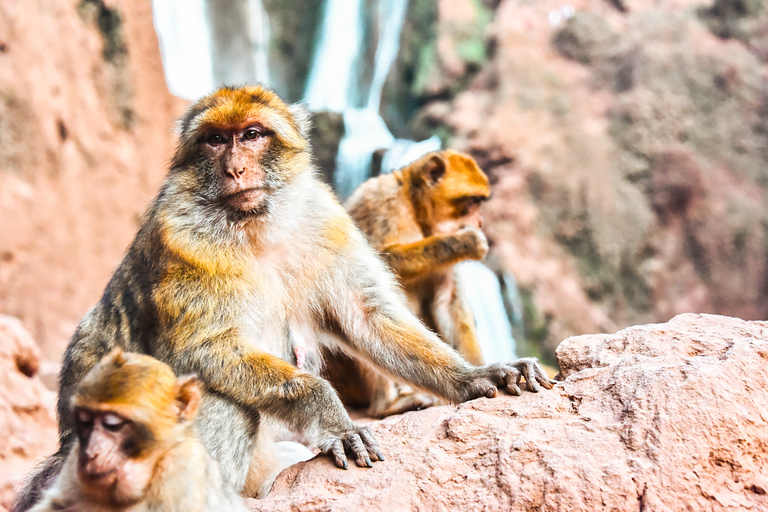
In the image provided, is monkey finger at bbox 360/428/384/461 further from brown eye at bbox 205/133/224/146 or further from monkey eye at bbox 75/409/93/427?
brown eye at bbox 205/133/224/146

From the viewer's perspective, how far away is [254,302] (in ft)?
10.1

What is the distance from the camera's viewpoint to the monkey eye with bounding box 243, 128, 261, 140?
325 centimetres

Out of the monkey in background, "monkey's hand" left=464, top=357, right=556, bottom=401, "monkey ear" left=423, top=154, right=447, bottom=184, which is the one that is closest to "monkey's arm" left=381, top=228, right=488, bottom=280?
the monkey in background

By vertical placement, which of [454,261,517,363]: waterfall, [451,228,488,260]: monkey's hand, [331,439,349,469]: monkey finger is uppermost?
[451,228,488,260]: monkey's hand

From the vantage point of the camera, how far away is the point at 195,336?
2893mm

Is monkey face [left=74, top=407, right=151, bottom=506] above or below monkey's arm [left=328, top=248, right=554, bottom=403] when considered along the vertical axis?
above

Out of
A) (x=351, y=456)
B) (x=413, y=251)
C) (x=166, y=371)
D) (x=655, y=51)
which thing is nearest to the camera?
(x=166, y=371)

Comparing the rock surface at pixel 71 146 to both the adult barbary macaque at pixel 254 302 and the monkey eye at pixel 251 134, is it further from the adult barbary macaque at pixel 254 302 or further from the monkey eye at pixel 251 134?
the monkey eye at pixel 251 134

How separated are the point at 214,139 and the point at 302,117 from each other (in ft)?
2.03

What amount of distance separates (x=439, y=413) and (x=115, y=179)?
24.4 ft

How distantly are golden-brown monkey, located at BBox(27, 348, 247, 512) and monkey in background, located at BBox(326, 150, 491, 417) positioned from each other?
2470 mm

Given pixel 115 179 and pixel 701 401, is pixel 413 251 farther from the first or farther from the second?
pixel 115 179

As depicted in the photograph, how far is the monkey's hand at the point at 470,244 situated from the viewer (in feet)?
16.0

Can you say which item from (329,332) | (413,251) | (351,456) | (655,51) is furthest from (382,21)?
(351,456)
